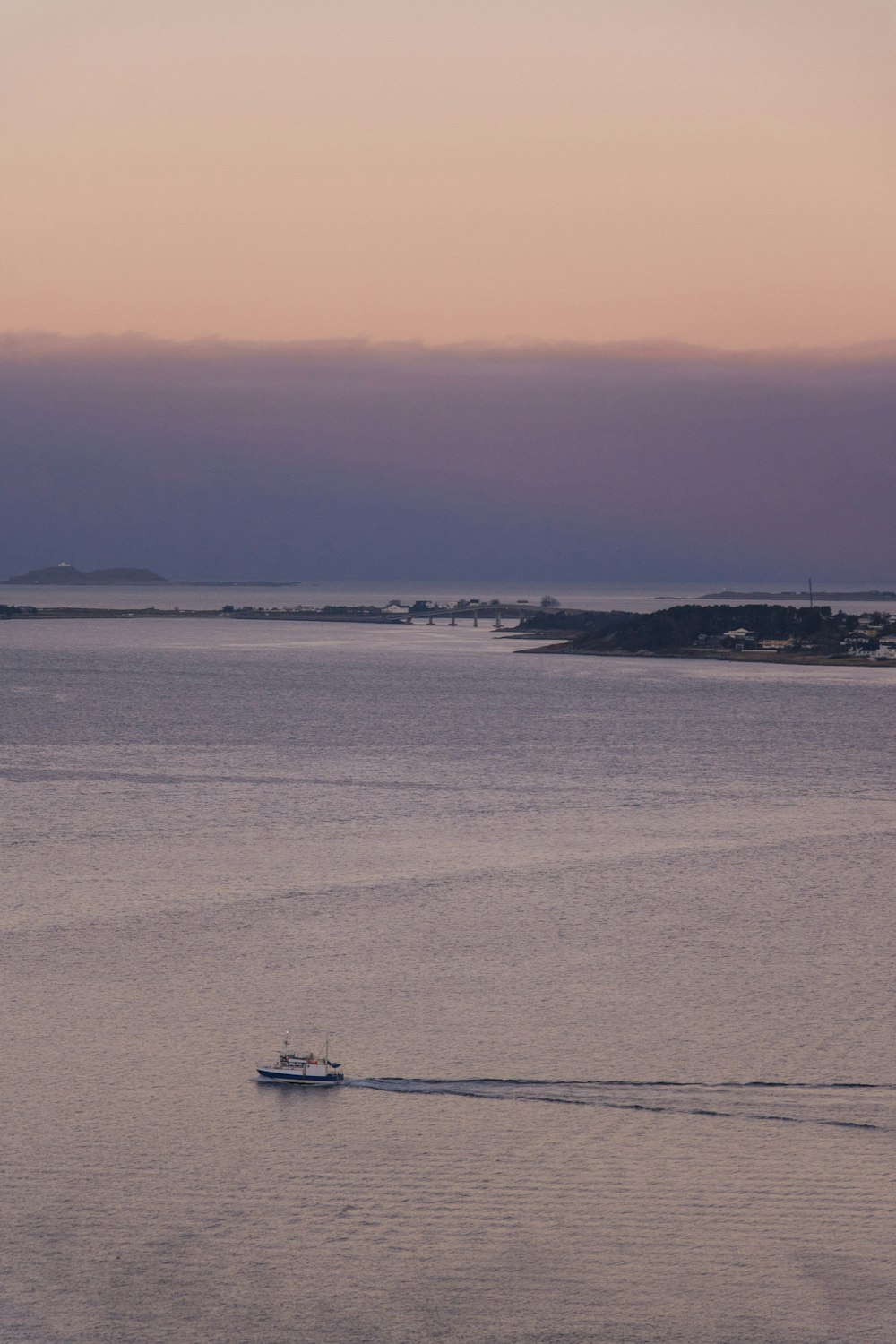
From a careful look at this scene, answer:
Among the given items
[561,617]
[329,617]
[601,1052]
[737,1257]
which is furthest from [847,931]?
[329,617]

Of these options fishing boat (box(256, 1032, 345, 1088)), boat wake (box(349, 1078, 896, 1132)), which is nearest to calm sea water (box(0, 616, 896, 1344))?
boat wake (box(349, 1078, 896, 1132))

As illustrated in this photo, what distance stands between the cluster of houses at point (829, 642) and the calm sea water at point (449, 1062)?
72551 mm

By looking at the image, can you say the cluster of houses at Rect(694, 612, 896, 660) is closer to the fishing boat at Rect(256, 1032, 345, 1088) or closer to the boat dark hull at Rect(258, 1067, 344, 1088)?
the fishing boat at Rect(256, 1032, 345, 1088)

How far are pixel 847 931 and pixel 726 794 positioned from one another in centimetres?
1637

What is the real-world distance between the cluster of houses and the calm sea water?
72551 millimetres

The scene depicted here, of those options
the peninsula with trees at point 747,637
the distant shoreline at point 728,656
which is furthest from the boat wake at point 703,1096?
the peninsula with trees at point 747,637

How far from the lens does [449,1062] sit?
55.0 ft

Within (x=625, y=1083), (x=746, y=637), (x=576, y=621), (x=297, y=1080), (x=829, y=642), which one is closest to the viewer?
(x=297, y=1080)

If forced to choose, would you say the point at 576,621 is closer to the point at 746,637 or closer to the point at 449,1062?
the point at 746,637

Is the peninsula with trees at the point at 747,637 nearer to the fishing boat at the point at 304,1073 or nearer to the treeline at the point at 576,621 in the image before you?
the treeline at the point at 576,621

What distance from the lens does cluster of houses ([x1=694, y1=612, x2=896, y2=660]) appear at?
109938mm

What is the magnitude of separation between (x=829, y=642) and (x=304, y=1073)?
335 ft

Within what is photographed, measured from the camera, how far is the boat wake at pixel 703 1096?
14.9 metres

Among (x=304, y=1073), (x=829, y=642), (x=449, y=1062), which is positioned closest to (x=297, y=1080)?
(x=304, y=1073)
